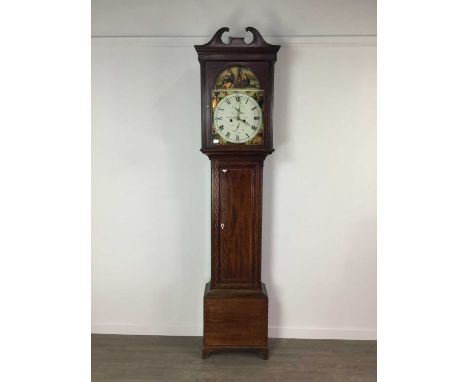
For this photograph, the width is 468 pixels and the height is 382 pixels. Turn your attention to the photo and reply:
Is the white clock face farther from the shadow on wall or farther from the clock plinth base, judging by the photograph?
the clock plinth base

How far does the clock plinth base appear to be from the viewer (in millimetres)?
2863

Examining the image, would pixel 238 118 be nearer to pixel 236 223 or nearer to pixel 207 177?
pixel 207 177

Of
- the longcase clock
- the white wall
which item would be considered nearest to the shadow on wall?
the white wall

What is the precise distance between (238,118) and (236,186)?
0.49 metres

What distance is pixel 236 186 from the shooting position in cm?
286

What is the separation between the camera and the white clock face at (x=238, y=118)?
284 centimetres

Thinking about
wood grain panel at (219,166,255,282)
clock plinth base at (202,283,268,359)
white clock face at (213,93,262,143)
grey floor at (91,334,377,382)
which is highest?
white clock face at (213,93,262,143)

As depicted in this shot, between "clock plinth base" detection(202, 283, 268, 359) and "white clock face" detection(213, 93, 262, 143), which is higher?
"white clock face" detection(213, 93, 262, 143)

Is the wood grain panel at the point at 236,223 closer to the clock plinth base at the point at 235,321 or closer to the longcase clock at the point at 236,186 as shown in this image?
the longcase clock at the point at 236,186

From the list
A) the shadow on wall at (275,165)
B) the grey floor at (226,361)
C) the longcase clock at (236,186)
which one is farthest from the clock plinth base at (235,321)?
the shadow on wall at (275,165)

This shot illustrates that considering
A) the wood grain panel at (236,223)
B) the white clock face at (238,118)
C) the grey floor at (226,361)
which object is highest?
the white clock face at (238,118)
